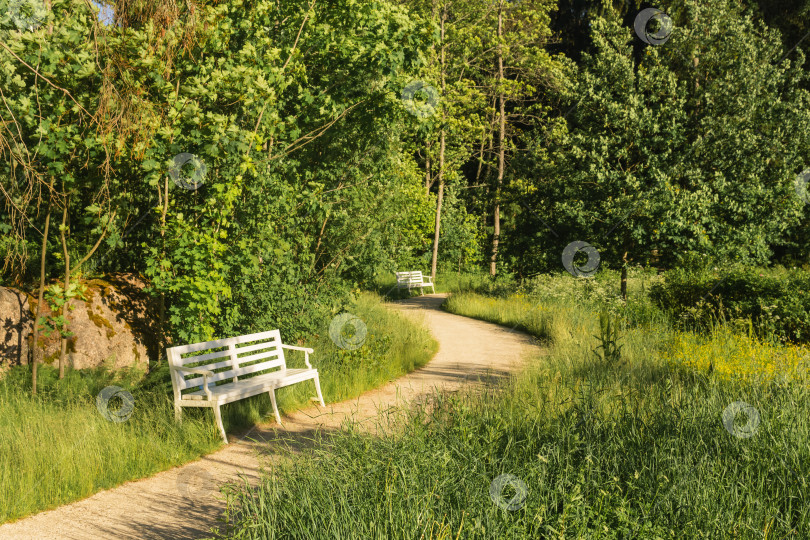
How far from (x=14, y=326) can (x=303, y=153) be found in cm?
436

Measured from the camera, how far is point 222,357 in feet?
22.7

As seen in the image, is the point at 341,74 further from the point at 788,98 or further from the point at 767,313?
the point at 788,98

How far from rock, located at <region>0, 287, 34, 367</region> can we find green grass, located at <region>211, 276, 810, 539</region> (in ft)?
13.0

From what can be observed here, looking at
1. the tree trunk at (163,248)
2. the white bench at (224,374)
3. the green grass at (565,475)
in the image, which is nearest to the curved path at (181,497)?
the white bench at (224,374)

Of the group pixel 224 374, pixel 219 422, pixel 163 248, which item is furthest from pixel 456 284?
pixel 219 422

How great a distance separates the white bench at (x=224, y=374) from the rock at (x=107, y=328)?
3.14 ft

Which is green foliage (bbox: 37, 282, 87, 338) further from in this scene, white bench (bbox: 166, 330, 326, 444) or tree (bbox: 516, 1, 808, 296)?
tree (bbox: 516, 1, 808, 296)

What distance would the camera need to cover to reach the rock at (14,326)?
6527mm

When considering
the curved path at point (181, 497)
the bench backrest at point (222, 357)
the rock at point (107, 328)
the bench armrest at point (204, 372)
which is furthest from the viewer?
the rock at point (107, 328)

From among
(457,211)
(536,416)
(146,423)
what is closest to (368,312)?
(146,423)

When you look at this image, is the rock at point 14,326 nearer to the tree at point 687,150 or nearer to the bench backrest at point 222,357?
the bench backrest at point 222,357

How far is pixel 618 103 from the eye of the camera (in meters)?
12.9

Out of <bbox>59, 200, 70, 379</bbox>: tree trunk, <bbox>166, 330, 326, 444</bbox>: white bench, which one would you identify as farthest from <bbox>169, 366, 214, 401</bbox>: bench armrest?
<bbox>59, 200, 70, 379</bbox>: tree trunk

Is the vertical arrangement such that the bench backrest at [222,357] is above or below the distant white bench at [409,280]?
below
